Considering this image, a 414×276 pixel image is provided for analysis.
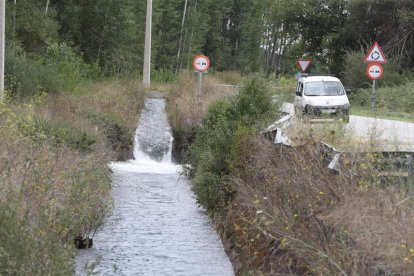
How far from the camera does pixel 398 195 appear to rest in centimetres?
824

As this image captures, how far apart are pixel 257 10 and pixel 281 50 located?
16.9 metres

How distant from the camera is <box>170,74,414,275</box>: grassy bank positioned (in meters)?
7.31

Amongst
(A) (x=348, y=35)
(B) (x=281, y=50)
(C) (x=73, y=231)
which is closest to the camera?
(C) (x=73, y=231)

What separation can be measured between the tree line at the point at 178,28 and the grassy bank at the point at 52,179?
853 cm

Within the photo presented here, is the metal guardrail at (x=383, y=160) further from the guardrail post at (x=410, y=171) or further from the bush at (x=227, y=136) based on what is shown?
the bush at (x=227, y=136)

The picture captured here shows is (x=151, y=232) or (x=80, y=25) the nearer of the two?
(x=151, y=232)

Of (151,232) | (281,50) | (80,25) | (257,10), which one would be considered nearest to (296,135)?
(151,232)

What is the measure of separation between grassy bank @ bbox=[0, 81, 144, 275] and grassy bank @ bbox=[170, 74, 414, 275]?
2.34 meters

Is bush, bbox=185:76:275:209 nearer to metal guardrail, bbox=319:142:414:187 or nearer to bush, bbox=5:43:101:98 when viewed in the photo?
metal guardrail, bbox=319:142:414:187

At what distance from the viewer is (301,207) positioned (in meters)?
9.66

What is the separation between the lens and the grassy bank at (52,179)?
24.4ft

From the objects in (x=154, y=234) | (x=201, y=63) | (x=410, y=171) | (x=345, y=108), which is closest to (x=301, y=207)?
(x=410, y=171)

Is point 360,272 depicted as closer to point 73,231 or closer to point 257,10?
point 73,231

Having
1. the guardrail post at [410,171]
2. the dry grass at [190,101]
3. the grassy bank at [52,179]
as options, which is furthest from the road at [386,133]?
the dry grass at [190,101]
